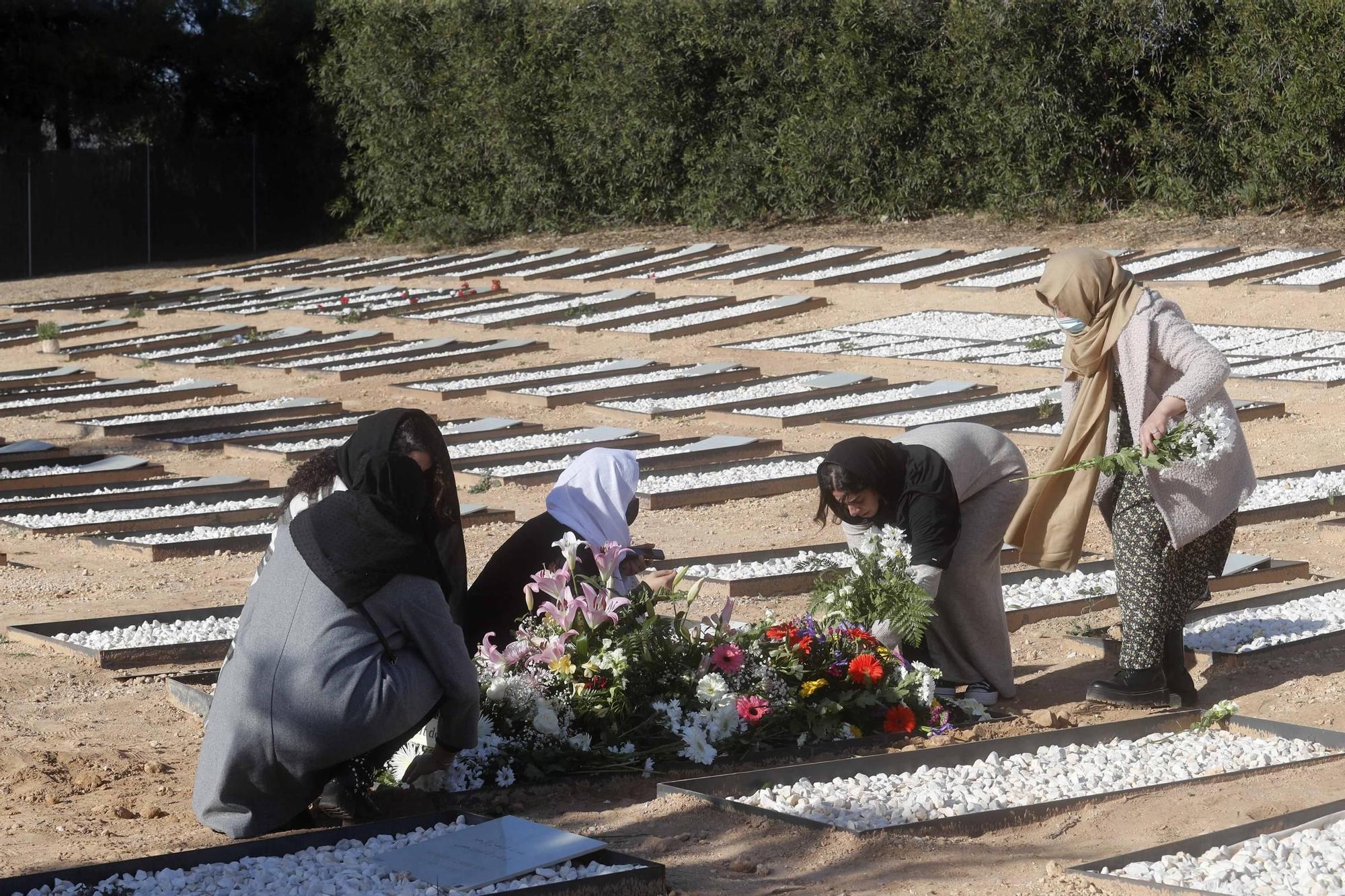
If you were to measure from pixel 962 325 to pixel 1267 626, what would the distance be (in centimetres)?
765

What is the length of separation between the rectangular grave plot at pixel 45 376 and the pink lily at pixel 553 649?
10137 millimetres

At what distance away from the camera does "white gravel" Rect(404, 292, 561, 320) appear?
15953 mm

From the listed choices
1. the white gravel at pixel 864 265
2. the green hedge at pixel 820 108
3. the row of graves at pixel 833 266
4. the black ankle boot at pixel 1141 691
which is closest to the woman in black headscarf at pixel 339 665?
the black ankle boot at pixel 1141 691

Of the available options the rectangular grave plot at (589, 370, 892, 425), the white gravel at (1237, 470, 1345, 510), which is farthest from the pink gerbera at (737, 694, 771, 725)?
the rectangular grave plot at (589, 370, 892, 425)

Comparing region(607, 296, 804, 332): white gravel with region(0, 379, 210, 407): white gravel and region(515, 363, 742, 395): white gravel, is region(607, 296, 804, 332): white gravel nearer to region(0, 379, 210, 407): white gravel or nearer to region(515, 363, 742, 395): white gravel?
region(515, 363, 742, 395): white gravel

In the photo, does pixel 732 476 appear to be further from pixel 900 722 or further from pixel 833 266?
pixel 833 266

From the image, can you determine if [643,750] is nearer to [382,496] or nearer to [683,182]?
[382,496]

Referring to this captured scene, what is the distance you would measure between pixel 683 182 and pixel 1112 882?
61.0 ft

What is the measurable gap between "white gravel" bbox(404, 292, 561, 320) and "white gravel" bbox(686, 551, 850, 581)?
922cm

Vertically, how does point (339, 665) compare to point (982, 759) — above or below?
above

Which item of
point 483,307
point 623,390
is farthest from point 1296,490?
point 483,307

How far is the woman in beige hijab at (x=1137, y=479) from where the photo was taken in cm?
471

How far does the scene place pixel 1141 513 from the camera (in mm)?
4840

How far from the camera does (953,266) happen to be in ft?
51.1
